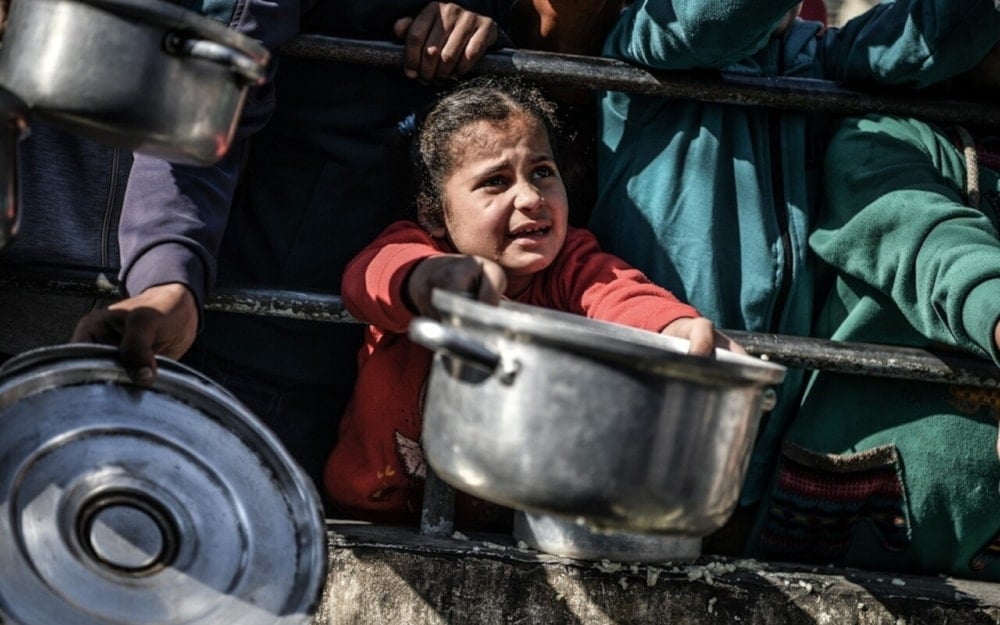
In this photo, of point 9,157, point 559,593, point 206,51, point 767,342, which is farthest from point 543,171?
point 9,157

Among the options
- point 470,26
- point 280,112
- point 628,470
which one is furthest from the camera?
point 280,112

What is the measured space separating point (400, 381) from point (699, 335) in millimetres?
731

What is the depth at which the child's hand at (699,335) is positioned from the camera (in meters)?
2.07

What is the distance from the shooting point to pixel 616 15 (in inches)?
115

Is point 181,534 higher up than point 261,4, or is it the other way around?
point 261,4

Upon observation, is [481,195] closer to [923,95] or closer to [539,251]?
[539,251]

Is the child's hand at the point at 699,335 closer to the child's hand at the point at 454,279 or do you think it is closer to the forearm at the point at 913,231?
the child's hand at the point at 454,279

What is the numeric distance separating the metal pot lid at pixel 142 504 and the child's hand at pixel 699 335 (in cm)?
63

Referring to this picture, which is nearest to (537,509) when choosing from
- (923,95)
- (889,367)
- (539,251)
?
(539,251)

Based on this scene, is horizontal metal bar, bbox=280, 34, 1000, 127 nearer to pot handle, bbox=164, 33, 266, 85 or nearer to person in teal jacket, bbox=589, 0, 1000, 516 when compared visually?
person in teal jacket, bbox=589, 0, 1000, 516

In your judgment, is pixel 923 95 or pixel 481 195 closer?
pixel 481 195

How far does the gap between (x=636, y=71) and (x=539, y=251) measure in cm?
45

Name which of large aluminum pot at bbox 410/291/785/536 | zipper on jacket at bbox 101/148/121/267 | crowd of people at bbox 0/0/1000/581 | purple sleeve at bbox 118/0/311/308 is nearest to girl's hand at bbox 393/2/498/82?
crowd of people at bbox 0/0/1000/581

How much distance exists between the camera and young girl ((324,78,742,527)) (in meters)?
2.51
